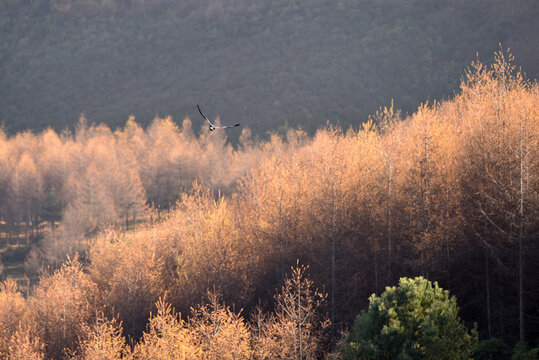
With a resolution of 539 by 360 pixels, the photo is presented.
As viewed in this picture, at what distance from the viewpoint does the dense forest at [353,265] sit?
902 inches

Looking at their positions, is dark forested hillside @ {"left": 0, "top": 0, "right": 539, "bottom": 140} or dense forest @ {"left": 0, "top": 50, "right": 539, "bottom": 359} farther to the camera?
dark forested hillside @ {"left": 0, "top": 0, "right": 539, "bottom": 140}

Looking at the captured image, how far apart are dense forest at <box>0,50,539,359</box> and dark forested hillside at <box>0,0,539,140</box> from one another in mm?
73750

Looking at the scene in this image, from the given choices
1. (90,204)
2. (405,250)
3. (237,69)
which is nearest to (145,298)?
(405,250)

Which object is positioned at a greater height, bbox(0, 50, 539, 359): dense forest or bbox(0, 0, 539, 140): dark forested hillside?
bbox(0, 0, 539, 140): dark forested hillside

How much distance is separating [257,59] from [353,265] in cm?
14907

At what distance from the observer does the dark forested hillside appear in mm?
123625

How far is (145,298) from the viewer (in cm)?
3503

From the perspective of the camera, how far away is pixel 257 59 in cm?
16888

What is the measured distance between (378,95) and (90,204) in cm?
9234

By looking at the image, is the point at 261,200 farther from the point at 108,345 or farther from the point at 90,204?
the point at 90,204

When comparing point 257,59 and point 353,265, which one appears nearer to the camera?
point 353,265

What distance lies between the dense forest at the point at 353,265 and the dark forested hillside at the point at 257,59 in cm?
7375

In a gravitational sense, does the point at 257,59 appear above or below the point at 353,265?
above

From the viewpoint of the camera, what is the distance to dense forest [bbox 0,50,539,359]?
22.9 metres
